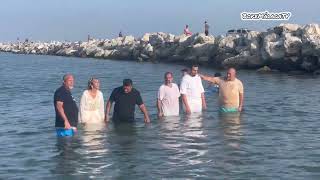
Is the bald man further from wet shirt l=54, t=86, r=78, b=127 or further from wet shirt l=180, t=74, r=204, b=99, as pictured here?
wet shirt l=54, t=86, r=78, b=127

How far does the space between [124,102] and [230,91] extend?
3.29m

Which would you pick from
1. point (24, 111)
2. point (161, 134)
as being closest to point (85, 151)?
point (161, 134)

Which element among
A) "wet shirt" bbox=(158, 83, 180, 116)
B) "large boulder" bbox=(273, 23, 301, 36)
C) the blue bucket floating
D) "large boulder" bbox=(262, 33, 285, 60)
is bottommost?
the blue bucket floating

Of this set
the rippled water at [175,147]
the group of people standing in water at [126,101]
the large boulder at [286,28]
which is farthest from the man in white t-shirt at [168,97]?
the large boulder at [286,28]

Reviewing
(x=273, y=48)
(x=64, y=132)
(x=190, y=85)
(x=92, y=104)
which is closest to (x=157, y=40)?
(x=273, y=48)

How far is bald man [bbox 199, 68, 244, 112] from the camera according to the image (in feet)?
51.8

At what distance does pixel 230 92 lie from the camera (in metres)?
15.8

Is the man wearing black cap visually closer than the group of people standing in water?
No

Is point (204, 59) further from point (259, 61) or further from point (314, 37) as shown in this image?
point (314, 37)

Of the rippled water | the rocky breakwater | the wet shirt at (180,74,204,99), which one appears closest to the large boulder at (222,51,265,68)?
the rocky breakwater

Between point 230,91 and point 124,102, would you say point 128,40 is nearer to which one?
point 230,91

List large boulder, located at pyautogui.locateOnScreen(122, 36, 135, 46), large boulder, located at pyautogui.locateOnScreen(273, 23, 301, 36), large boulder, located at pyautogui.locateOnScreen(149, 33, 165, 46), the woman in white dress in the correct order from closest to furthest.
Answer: the woman in white dress < large boulder, located at pyautogui.locateOnScreen(273, 23, 301, 36) < large boulder, located at pyautogui.locateOnScreen(149, 33, 165, 46) < large boulder, located at pyautogui.locateOnScreen(122, 36, 135, 46)

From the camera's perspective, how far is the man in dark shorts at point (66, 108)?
12141 millimetres

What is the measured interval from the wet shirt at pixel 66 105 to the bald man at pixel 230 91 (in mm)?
4567
